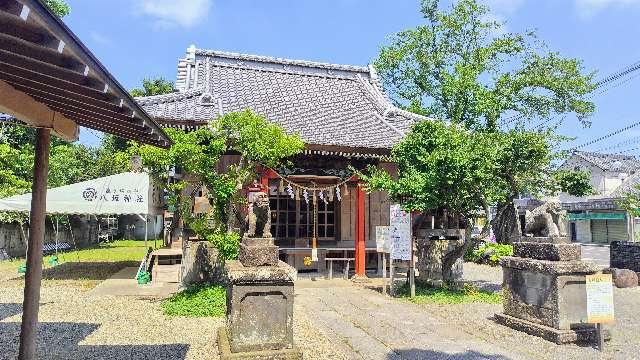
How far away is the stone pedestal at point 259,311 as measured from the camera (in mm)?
5637

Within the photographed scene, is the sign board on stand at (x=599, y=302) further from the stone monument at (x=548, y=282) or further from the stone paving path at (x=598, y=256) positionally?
the stone paving path at (x=598, y=256)

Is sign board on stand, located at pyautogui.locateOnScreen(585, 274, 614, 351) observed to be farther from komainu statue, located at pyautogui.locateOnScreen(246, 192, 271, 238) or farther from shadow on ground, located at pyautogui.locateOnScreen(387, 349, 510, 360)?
komainu statue, located at pyautogui.locateOnScreen(246, 192, 271, 238)

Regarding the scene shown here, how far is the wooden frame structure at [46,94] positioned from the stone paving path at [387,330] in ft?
13.3

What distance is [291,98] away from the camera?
16.7 metres

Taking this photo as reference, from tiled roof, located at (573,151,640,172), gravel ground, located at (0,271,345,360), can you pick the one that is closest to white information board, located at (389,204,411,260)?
gravel ground, located at (0,271,345,360)

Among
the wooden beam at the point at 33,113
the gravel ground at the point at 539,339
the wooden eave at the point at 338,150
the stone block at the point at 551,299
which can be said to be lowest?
the gravel ground at the point at 539,339

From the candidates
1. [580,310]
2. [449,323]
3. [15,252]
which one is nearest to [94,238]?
[15,252]

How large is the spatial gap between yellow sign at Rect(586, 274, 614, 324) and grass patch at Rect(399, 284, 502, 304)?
3733 mm

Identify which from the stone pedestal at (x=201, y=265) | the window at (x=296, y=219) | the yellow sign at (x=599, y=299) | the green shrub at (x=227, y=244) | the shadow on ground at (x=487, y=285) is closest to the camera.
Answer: the yellow sign at (x=599, y=299)

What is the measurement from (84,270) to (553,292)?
14.6 metres

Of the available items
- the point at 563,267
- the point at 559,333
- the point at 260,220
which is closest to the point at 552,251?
the point at 563,267

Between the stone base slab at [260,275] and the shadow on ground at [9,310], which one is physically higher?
the stone base slab at [260,275]

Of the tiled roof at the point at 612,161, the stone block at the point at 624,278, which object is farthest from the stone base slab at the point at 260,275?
the tiled roof at the point at 612,161

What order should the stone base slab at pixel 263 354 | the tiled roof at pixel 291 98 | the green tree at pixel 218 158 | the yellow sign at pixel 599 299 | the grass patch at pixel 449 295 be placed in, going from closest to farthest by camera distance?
the stone base slab at pixel 263 354, the yellow sign at pixel 599 299, the green tree at pixel 218 158, the grass patch at pixel 449 295, the tiled roof at pixel 291 98
